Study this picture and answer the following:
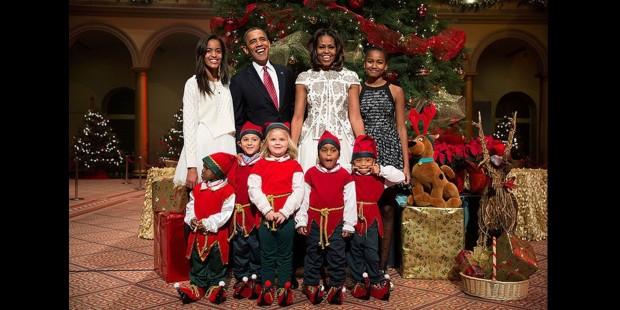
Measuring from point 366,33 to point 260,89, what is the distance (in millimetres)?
1902

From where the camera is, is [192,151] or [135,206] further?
[135,206]

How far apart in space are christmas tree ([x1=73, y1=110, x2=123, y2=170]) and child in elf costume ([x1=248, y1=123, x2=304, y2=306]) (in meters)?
13.3

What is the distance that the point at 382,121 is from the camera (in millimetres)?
3844

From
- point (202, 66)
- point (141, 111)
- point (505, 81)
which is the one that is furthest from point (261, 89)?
point (505, 81)

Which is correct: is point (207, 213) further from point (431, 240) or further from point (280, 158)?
point (431, 240)

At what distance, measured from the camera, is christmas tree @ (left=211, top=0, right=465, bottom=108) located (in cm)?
516

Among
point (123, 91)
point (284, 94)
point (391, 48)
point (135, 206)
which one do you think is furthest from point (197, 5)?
point (284, 94)

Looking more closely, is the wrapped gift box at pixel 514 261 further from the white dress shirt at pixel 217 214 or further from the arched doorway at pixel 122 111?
the arched doorway at pixel 122 111

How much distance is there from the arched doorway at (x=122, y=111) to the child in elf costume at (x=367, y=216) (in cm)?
1605

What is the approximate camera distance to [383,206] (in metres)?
3.83

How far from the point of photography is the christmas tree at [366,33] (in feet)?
16.9

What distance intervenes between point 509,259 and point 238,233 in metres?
1.79

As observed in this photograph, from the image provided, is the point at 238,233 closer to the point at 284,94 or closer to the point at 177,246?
the point at 177,246
